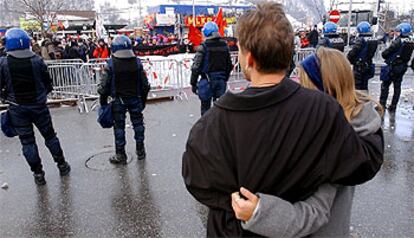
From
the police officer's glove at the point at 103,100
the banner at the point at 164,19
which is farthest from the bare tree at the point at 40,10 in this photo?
the police officer's glove at the point at 103,100

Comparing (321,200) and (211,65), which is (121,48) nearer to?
(211,65)

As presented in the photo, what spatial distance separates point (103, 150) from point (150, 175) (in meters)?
1.53

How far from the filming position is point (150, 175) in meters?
5.16

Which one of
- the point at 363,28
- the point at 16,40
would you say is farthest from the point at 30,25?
the point at 16,40

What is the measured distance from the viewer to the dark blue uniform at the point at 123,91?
5.21 m

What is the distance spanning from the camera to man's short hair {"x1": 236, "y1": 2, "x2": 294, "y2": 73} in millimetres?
1347

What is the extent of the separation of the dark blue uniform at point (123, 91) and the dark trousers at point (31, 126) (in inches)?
32.3

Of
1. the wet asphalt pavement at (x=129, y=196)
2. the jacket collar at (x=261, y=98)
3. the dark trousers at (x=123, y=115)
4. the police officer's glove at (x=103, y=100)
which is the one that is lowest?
the wet asphalt pavement at (x=129, y=196)

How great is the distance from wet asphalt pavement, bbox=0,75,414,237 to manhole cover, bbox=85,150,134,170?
2 centimetres

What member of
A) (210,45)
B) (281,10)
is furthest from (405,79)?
(281,10)

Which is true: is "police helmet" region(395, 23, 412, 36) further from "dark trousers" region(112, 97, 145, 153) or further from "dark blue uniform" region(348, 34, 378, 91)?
"dark trousers" region(112, 97, 145, 153)

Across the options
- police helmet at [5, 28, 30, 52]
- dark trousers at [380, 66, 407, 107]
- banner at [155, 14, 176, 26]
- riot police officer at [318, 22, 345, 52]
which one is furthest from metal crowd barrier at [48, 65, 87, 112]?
banner at [155, 14, 176, 26]

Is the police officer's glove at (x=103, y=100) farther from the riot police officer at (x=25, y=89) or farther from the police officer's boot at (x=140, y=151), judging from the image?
the police officer's boot at (x=140, y=151)

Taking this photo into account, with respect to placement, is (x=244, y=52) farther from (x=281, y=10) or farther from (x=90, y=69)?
(x=90, y=69)
